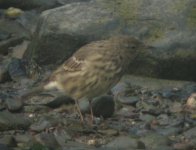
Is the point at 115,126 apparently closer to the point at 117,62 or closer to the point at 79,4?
the point at 117,62

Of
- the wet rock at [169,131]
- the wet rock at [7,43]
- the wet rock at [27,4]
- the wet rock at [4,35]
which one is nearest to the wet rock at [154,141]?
the wet rock at [169,131]

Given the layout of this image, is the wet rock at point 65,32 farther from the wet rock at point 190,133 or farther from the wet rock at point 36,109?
the wet rock at point 190,133

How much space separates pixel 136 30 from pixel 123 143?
3141mm

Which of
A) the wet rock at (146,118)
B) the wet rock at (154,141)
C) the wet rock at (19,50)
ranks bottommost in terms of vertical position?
→ the wet rock at (146,118)

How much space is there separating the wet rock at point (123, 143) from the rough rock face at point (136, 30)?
8.47ft

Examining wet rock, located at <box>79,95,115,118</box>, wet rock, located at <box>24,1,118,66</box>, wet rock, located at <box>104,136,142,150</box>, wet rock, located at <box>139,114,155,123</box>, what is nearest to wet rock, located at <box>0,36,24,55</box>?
wet rock, located at <box>24,1,118,66</box>

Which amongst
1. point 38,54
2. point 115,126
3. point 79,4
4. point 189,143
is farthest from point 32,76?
point 189,143

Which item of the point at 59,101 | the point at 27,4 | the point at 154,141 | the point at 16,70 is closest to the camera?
the point at 154,141

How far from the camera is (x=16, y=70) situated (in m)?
11.9

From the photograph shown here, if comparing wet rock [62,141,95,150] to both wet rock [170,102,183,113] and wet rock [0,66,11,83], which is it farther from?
wet rock [0,66,11,83]

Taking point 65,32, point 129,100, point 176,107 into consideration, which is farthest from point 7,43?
point 176,107

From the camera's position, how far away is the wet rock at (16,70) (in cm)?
1184

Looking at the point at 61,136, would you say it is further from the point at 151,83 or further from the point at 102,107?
the point at 151,83

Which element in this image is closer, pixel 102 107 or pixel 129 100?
pixel 102 107
